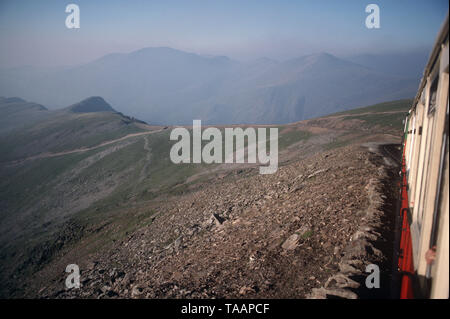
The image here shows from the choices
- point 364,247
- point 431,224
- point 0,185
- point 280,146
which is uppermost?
point 431,224

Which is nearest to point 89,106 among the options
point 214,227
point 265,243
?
point 214,227

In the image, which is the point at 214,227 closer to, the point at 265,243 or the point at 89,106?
the point at 265,243

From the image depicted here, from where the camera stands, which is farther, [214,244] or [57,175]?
[57,175]

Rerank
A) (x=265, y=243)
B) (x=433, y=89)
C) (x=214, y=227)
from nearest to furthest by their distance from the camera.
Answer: (x=433, y=89), (x=265, y=243), (x=214, y=227)

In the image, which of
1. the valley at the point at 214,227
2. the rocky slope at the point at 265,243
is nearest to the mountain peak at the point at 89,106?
the valley at the point at 214,227

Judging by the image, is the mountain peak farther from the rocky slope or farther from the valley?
the rocky slope

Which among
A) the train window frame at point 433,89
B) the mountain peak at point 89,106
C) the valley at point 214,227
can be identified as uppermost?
the train window frame at point 433,89

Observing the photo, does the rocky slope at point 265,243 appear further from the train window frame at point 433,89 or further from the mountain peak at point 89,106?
the mountain peak at point 89,106

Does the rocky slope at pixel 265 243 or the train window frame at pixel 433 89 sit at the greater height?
the train window frame at pixel 433 89

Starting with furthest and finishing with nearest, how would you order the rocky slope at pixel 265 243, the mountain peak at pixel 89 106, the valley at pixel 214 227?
the mountain peak at pixel 89 106 → the valley at pixel 214 227 → the rocky slope at pixel 265 243

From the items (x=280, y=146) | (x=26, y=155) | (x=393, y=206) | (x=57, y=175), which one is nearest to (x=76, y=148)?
(x=26, y=155)
